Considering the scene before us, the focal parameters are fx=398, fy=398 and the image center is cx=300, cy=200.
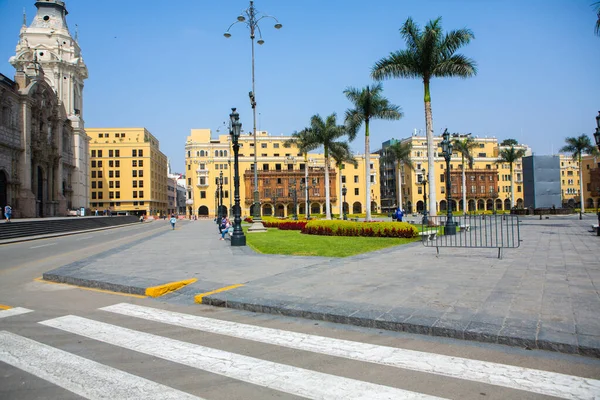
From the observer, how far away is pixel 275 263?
34.9 ft

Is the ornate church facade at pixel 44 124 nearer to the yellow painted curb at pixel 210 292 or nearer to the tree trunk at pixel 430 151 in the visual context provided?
the tree trunk at pixel 430 151

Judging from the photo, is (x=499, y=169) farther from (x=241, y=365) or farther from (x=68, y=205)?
(x=241, y=365)

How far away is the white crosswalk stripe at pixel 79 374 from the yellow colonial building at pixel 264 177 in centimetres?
7513

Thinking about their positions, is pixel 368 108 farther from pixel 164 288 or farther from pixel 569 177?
pixel 569 177

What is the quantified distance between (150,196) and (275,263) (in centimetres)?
8732

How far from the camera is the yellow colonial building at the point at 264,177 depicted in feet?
271

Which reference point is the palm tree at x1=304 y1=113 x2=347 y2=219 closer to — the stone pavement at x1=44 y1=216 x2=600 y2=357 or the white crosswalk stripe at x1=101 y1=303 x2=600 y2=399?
the stone pavement at x1=44 y1=216 x2=600 y2=357

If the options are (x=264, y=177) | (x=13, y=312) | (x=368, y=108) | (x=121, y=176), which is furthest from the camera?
(x=121, y=176)

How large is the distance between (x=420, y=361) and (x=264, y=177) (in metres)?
79.4

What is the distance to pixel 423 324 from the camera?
5.01 meters

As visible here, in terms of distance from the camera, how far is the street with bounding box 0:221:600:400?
11.4 feet

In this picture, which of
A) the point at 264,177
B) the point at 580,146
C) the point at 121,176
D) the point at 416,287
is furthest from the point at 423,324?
the point at 121,176

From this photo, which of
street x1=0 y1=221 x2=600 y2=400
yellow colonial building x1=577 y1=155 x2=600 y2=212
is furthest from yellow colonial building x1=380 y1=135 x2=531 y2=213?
street x1=0 y1=221 x2=600 y2=400

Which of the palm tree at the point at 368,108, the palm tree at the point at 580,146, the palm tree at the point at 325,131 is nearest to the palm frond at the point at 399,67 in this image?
the palm tree at the point at 368,108
